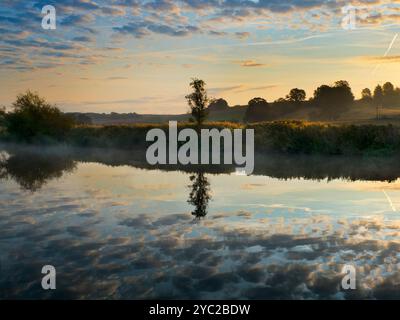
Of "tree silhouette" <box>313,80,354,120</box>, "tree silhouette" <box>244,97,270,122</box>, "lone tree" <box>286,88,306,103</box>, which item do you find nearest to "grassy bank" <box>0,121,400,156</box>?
A: "tree silhouette" <box>244,97,270,122</box>

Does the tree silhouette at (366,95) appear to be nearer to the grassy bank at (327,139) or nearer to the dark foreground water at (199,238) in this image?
the grassy bank at (327,139)

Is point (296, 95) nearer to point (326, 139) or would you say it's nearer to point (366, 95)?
point (366, 95)

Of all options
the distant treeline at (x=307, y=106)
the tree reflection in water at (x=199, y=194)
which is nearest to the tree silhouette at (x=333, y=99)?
the distant treeline at (x=307, y=106)

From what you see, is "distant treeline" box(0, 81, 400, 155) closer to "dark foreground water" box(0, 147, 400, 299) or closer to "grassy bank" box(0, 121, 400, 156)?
"grassy bank" box(0, 121, 400, 156)

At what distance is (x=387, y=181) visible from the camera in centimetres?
2420

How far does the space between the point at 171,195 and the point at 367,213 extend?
7.85 m

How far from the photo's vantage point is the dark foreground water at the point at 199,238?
8.87 m

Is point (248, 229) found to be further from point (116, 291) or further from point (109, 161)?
point (109, 161)

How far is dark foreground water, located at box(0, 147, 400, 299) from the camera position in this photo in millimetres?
8867

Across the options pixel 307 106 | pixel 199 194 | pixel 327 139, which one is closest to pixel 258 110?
pixel 307 106

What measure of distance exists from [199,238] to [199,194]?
7.50 meters

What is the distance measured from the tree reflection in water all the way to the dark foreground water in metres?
0.07
